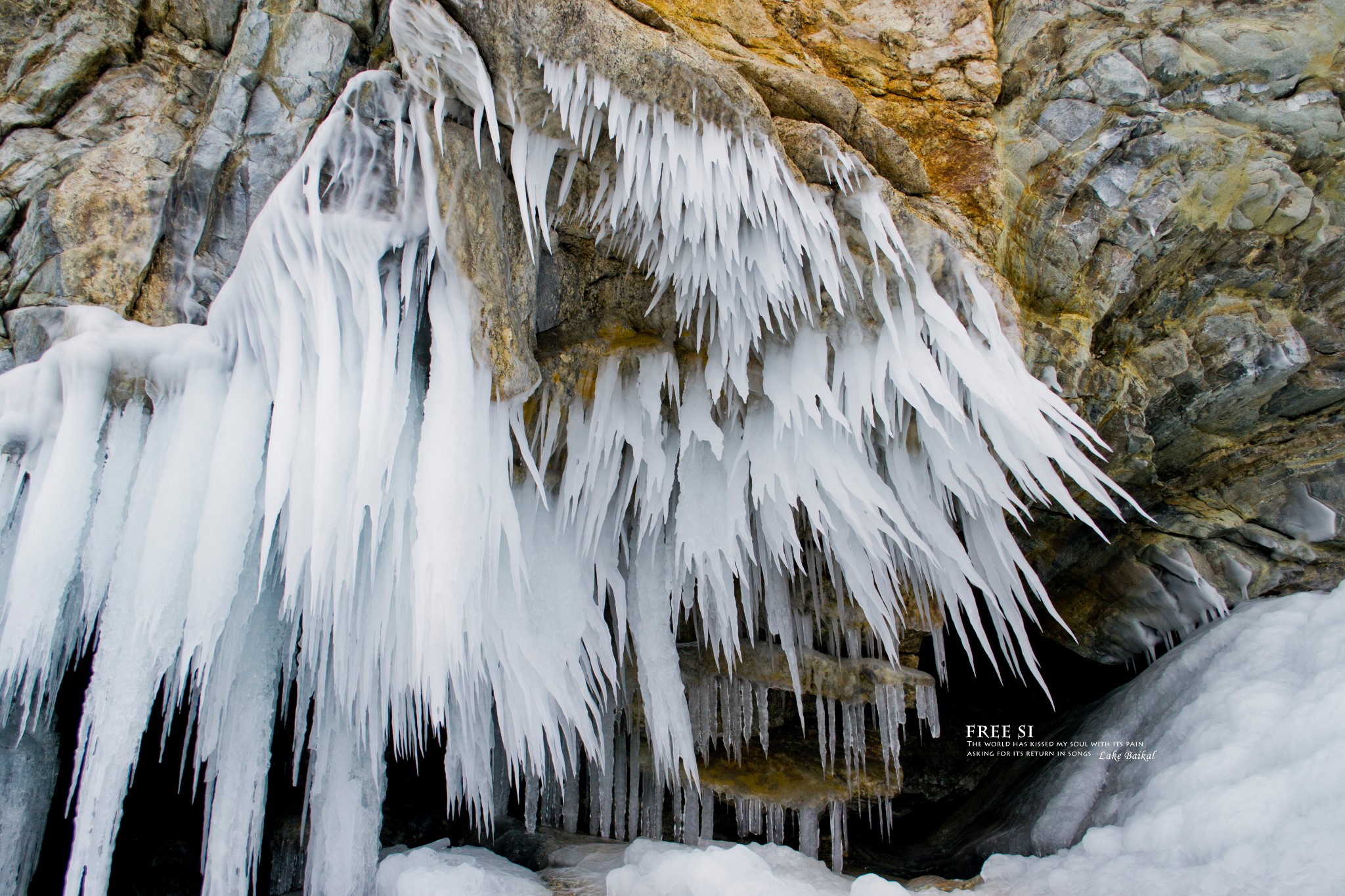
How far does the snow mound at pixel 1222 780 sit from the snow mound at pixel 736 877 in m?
0.59

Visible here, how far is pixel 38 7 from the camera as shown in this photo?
12.9 feet

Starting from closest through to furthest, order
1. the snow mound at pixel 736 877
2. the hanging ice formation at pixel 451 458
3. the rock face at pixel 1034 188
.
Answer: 1. the snow mound at pixel 736 877
2. the hanging ice formation at pixel 451 458
3. the rock face at pixel 1034 188

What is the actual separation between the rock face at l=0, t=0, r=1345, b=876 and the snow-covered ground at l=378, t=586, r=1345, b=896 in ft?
2.65

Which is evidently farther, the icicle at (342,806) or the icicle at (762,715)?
the icicle at (762,715)

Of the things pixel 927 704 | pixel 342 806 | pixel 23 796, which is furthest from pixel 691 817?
pixel 23 796

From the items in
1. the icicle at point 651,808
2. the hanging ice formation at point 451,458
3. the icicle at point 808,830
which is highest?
the hanging ice formation at point 451,458

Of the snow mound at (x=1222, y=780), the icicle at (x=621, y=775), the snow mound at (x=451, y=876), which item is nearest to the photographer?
the snow mound at (x=1222, y=780)

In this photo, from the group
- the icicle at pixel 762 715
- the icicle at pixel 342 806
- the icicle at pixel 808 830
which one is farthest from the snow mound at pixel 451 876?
the icicle at pixel 808 830

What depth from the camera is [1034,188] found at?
Answer: 3.53 meters

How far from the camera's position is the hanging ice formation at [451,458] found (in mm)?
2627

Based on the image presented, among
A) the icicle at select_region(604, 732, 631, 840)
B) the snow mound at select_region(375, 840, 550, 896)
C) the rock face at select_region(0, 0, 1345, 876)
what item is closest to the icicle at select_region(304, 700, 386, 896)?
the snow mound at select_region(375, 840, 550, 896)

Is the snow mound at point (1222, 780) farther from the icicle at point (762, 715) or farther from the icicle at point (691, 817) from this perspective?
the icicle at point (691, 817)

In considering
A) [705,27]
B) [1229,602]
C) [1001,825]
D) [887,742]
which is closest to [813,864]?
[887,742]

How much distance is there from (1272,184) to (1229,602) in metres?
2.11
